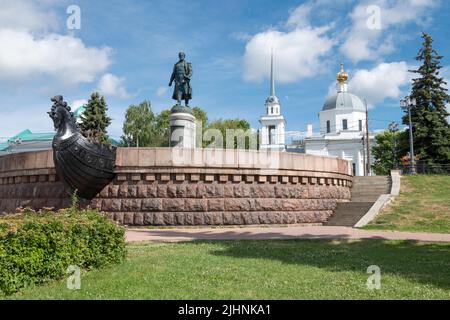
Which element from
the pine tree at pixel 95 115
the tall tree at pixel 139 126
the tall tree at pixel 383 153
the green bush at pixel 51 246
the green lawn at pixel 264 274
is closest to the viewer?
the green lawn at pixel 264 274

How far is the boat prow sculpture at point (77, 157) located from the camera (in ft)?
44.1

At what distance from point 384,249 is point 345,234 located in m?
2.66

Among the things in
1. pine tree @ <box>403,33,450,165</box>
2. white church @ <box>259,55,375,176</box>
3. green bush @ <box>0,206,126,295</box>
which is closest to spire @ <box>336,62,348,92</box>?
white church @ <box>259,55,375,176</box>

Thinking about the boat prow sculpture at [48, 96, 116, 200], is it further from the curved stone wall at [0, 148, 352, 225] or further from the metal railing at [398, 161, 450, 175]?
the metal railing at [398, 161, 450, 175]

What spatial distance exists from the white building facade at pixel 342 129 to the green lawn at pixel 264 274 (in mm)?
59144

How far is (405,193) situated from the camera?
19.3 m

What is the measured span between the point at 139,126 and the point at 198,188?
36582 millimetres

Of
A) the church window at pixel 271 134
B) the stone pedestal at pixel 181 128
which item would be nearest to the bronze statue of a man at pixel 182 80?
the stone pedestal at pixel 181 128

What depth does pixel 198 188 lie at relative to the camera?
592 inches

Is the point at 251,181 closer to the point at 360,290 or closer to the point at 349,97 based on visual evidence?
the point at 360,290

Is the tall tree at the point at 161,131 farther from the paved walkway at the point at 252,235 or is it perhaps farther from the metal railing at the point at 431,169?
the paved walkway at the point at 252,235

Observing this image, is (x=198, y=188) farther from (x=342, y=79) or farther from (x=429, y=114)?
(x=342, y=79)

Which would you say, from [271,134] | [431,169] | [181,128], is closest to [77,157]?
[181,128]

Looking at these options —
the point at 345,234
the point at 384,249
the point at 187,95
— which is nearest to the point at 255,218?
the point at 345,234
